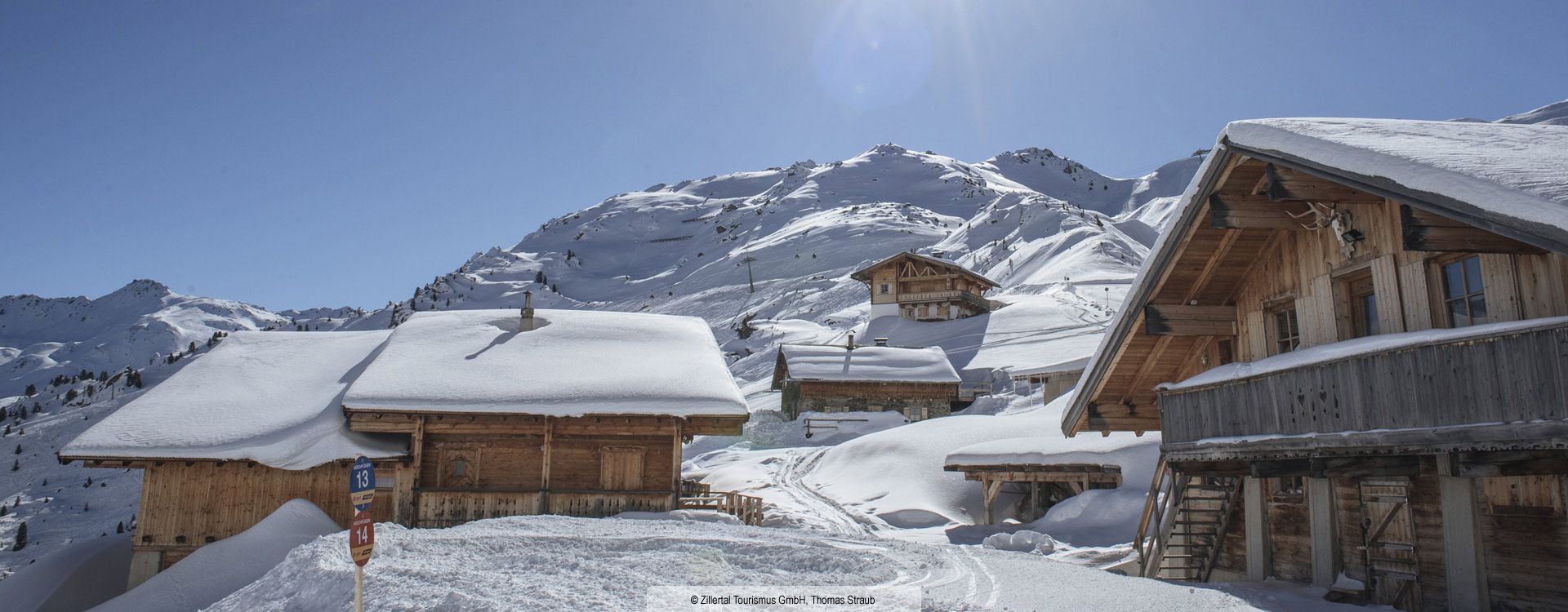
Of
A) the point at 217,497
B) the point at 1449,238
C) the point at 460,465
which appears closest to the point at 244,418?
the point at 217,497

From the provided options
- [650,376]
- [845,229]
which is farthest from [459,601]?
[845,229]

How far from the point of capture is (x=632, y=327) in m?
24.7

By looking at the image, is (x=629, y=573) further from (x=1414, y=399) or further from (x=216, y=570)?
(x=216, y=570)

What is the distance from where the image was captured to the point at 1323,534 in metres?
11.4

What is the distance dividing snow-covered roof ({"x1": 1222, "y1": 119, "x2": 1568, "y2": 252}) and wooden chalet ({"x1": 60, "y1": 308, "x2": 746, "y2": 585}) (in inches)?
484

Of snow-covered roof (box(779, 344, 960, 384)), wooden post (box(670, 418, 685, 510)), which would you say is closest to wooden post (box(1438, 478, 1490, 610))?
wooden post (box(670, 418, 685, 510))

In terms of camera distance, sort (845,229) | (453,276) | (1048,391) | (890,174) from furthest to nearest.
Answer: (890,174), (453,276), (845,229), (1048,391)

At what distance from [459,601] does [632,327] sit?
17.7 metres

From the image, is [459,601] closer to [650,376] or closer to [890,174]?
[650,376]

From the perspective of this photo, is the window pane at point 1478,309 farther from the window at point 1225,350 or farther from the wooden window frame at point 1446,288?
the window at point 1225,350

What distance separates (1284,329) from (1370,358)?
13.0 feet

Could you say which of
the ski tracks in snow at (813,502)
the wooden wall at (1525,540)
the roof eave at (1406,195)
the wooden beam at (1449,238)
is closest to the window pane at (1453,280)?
the wooden beam at (1449,238)

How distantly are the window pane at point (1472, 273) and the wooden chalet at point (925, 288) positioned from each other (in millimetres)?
52423

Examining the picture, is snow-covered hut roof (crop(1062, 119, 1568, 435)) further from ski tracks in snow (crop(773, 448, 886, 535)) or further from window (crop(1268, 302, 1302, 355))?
ski tracks in snow (crop(773, 448, 886, 535))
